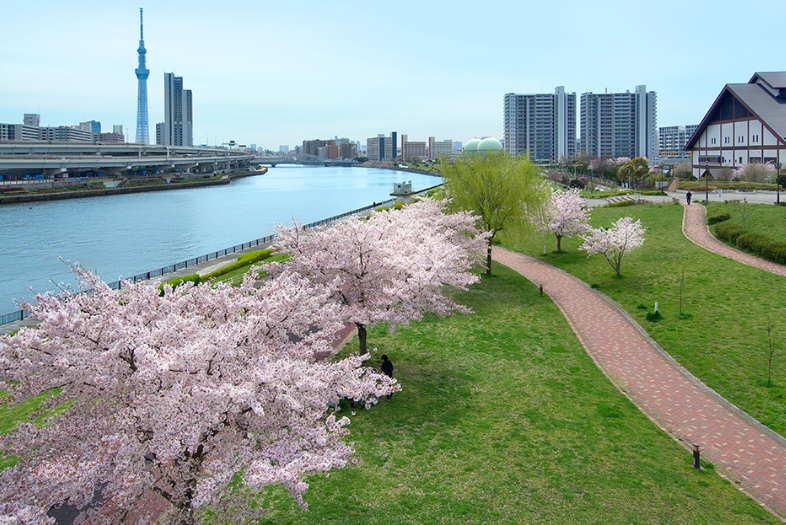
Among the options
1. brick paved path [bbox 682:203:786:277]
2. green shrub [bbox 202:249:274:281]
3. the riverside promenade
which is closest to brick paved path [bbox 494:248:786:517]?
the riverside promenade

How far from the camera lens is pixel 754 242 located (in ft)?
96.8

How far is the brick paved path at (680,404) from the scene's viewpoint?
12250 millimetres

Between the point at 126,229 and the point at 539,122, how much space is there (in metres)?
158

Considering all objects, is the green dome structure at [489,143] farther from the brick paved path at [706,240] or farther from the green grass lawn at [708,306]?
the green grass lawn at [708,306]

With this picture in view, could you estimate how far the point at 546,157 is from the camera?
Result: 193m

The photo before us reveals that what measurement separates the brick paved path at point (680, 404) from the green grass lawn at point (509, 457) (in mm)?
576

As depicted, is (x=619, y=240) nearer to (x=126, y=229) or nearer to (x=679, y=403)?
(x=679, y=403)

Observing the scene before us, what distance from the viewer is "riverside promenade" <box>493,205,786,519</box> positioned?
12219 millimetres

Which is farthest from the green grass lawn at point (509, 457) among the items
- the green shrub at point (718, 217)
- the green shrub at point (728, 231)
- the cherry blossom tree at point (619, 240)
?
the green shrub at point (718, 217)

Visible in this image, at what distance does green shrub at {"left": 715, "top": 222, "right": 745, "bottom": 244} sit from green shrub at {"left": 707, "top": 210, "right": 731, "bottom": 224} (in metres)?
2.61

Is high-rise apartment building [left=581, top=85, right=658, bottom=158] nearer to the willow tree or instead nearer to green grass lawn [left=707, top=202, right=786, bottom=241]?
green grass lawn [left=707, top=202, right=786, bottom=241]

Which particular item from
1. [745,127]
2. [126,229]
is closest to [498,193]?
[126,229]

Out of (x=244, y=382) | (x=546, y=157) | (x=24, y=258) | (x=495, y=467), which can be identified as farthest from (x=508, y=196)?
(x=546, y=157)

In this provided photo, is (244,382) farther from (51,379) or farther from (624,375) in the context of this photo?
(624,375)
